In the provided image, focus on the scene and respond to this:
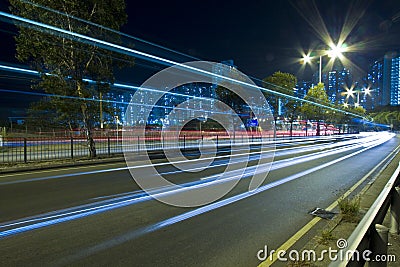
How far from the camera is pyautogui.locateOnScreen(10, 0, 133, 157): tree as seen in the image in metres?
13.0

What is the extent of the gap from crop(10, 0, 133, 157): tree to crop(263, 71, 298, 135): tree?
2234 centimetres

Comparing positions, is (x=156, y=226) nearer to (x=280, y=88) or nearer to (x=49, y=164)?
(x=49, y=164)

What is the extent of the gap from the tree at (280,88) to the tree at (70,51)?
22337mm

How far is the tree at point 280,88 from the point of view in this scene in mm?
33250

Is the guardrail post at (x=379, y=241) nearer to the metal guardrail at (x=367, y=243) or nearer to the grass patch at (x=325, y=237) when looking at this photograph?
the metal guardrail at (x=367, y=243)

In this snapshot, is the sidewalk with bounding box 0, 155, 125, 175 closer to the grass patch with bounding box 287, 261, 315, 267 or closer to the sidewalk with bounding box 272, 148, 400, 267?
the sidewalk with bounding box 272, 148, 400, 267

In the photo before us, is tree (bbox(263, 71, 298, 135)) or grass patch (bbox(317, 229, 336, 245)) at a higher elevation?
tree (bbox(263, 71, 298, 135))

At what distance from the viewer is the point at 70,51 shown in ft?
44.9

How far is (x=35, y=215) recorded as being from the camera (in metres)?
5.21

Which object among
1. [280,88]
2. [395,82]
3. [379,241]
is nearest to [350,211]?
[379,241]

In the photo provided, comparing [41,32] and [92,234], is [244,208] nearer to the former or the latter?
[92,234]

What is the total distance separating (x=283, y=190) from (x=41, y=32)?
13.1 meters

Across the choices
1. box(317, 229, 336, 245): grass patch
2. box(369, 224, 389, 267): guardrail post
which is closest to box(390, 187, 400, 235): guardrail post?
box(317, 229, 336, 245): grass patch

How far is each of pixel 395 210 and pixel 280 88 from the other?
3094 cm
